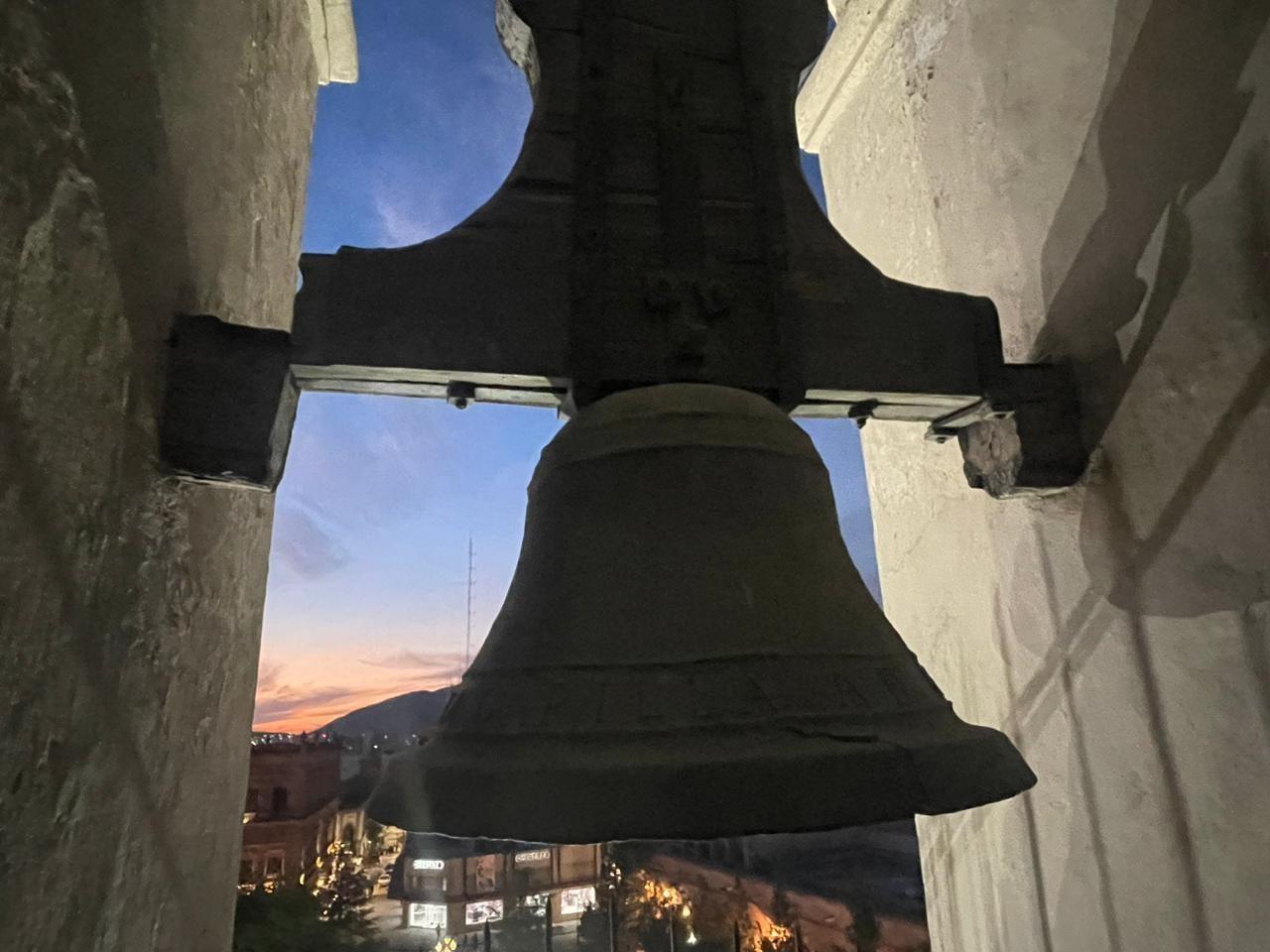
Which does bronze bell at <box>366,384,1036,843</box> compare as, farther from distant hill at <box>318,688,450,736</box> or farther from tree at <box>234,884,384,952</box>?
distant hill at <box>318,688,450,736</box>

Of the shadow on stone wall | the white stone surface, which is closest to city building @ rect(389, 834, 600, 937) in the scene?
the shadow on stone wall

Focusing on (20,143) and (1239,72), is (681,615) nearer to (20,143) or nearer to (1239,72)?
(20,143)

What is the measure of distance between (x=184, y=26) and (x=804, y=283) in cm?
104

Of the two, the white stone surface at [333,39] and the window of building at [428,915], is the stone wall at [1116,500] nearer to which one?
the window of building at [428,915]

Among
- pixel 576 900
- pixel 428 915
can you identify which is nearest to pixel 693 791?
pixel 576 900

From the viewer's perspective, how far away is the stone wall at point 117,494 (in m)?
0.85

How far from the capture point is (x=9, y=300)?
81cm

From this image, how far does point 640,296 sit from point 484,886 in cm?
160

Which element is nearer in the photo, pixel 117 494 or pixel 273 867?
pixel 117 494

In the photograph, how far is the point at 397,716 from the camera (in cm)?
340

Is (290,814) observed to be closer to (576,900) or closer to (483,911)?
(483,911)

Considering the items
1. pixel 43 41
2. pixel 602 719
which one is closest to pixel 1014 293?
pixel 602 719

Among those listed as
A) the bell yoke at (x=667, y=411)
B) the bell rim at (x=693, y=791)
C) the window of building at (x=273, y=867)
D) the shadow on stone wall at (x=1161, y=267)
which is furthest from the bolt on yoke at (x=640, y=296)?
the window of building at (x=273, y=867)

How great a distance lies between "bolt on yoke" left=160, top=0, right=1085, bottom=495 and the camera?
125 cm
